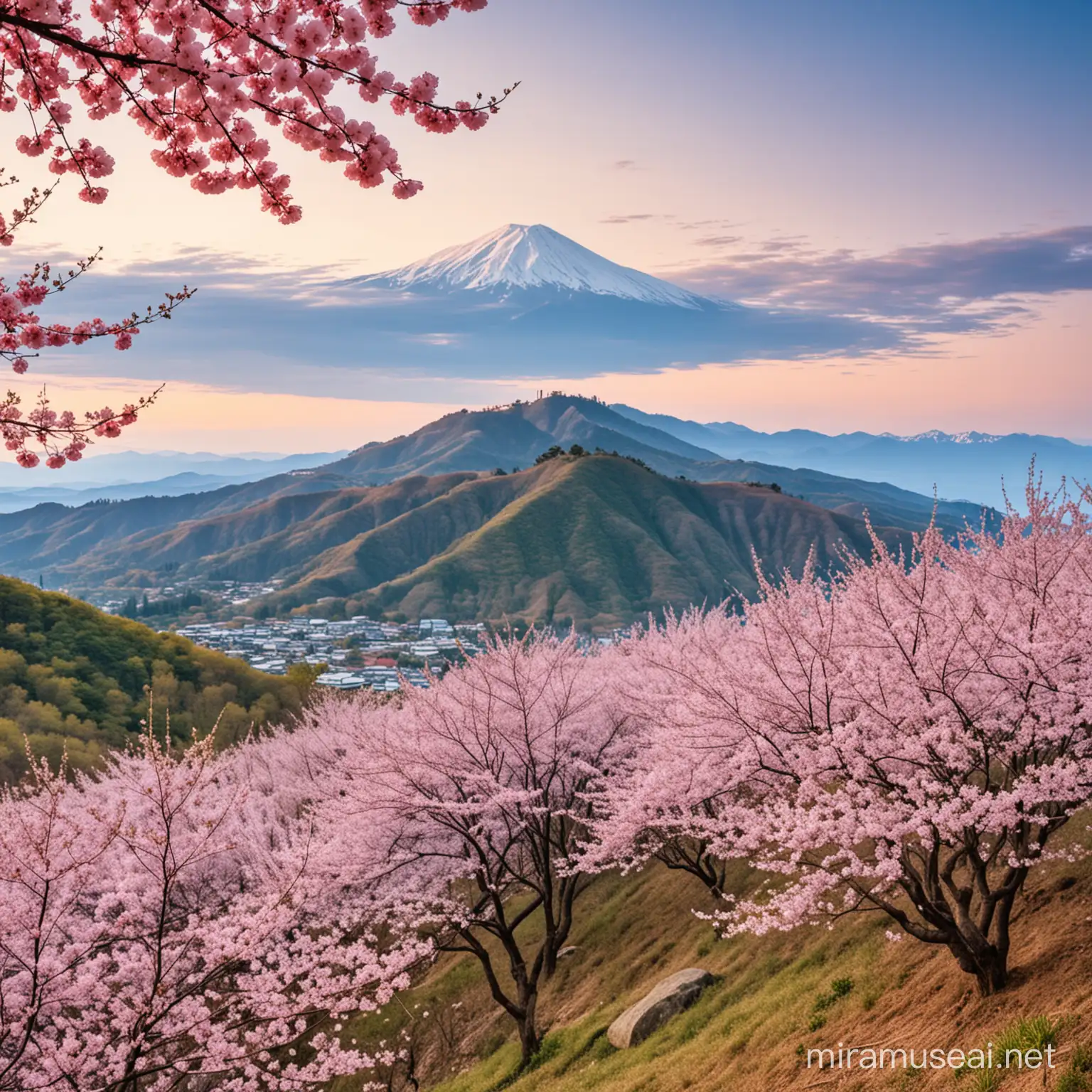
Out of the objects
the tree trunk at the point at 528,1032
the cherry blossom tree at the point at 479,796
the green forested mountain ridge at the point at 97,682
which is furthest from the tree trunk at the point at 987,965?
the green forested mountain ridge at the point at 97,682

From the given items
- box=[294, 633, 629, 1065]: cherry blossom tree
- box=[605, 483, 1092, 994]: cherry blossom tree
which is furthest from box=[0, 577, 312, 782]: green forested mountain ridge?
box=[605, 483, 1092, 994]: cherry blossom tree

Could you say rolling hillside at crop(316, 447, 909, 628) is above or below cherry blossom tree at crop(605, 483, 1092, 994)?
below

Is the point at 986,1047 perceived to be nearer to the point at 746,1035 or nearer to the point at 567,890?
the point at 746,1035

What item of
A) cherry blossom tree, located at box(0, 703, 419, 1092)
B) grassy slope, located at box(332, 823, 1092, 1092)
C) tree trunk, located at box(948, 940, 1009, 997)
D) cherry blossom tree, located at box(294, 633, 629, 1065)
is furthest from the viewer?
cherry blossom tree, located at box(294, 633, 629, 1065)

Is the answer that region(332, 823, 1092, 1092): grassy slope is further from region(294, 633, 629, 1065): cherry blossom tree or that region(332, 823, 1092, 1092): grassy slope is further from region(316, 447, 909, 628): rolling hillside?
region(316, 447, 909, 628): rolling hillside

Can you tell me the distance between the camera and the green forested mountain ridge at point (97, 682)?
57.7 meters

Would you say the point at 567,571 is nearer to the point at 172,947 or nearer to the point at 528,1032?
the point at 172,947

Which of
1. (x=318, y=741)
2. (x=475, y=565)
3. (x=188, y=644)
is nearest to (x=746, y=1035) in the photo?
(x=318, y=741)

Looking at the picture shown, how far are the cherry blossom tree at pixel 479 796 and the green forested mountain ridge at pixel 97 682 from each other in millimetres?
37610

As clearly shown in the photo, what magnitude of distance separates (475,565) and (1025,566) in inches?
6785

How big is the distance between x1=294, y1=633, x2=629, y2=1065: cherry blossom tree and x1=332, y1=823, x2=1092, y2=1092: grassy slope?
4.20ft

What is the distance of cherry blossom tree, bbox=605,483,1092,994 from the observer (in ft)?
32.8

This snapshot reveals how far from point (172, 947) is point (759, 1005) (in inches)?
524

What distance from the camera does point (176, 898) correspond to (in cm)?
2295
